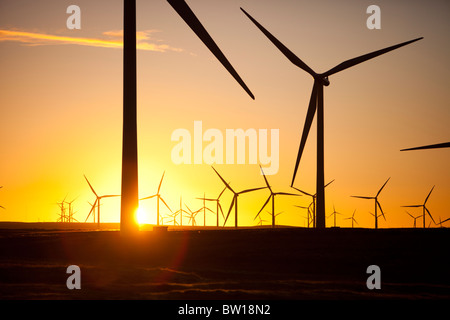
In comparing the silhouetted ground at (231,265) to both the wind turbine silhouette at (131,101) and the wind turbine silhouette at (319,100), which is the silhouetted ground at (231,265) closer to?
the wind turbine silhouette at (131,101)

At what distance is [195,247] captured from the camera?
155 ft

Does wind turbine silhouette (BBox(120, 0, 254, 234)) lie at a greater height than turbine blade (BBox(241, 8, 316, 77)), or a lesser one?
lesser

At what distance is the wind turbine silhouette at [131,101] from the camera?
39.3m

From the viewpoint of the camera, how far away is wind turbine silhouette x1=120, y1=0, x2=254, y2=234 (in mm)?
39344

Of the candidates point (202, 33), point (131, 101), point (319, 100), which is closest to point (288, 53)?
point (319, 100)

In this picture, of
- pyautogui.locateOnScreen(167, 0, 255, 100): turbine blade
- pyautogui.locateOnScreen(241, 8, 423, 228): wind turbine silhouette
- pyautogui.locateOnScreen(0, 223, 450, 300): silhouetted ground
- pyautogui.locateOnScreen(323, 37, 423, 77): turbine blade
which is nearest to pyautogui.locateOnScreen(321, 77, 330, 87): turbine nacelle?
pyautogui.locateOnScreen(241, 8, 423, 228): wind turbine silhouette

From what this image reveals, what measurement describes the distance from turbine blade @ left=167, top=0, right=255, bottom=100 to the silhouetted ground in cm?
1134

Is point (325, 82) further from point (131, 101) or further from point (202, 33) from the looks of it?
point (131, 101)

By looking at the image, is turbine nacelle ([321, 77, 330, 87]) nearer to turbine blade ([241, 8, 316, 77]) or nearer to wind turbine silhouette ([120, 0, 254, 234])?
turbine blade ([241, 8, 316, 77])

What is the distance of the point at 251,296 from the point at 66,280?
10079mm

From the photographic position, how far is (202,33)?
131 feet

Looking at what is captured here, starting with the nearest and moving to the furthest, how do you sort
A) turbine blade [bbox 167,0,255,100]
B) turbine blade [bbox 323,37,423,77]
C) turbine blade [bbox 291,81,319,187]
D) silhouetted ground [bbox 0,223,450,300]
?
silhouetted ground [bbox 0,223,450,300] < turbine blade [bbox 167,0,255,100] < turbine blade [bbox 291,81,319,187] < turbine blade [bbox 323,37,423,77]

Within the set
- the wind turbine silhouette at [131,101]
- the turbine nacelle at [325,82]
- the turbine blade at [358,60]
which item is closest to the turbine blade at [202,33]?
the wind turbine silhouette at [131,101]
